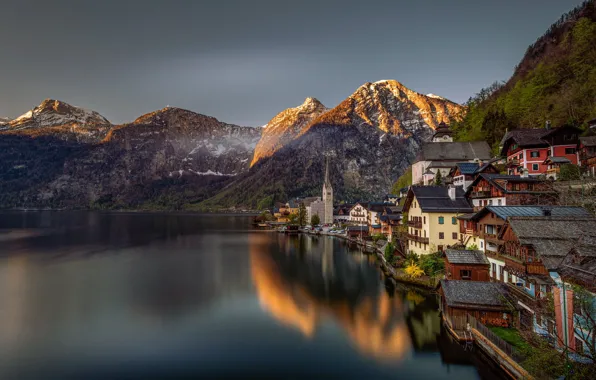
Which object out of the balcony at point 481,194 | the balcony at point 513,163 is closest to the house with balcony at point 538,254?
the balcony at point 481,194

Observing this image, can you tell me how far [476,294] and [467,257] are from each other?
737cm

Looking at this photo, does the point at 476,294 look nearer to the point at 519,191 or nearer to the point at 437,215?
the point at 519,191

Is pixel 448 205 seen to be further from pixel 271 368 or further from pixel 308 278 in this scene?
pixel 271 368

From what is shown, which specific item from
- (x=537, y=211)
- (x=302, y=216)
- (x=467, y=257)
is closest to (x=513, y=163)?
(x=537, y=211)

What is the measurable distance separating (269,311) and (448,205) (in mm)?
24333

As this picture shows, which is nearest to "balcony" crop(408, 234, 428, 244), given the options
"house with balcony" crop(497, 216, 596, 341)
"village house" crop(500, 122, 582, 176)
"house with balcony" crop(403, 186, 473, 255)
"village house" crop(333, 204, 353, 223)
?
"house with balcony" crop(403, 186, 473, 255)

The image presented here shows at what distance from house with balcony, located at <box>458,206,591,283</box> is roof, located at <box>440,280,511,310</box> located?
108 inches

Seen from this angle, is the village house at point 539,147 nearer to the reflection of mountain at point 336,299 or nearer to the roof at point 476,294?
the reflection of mountain at point 336,299

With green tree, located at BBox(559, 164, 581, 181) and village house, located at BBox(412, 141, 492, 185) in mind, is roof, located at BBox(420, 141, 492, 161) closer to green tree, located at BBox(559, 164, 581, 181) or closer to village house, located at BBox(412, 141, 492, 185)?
village house, located at BBox(412, 141, 492, 185)

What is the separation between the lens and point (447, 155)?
7331cm

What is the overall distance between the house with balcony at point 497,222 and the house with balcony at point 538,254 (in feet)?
5.72

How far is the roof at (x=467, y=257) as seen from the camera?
1252 inches

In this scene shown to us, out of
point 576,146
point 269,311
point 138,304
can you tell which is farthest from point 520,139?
point 138,304

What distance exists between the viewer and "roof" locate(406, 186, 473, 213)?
4188 centimetres
